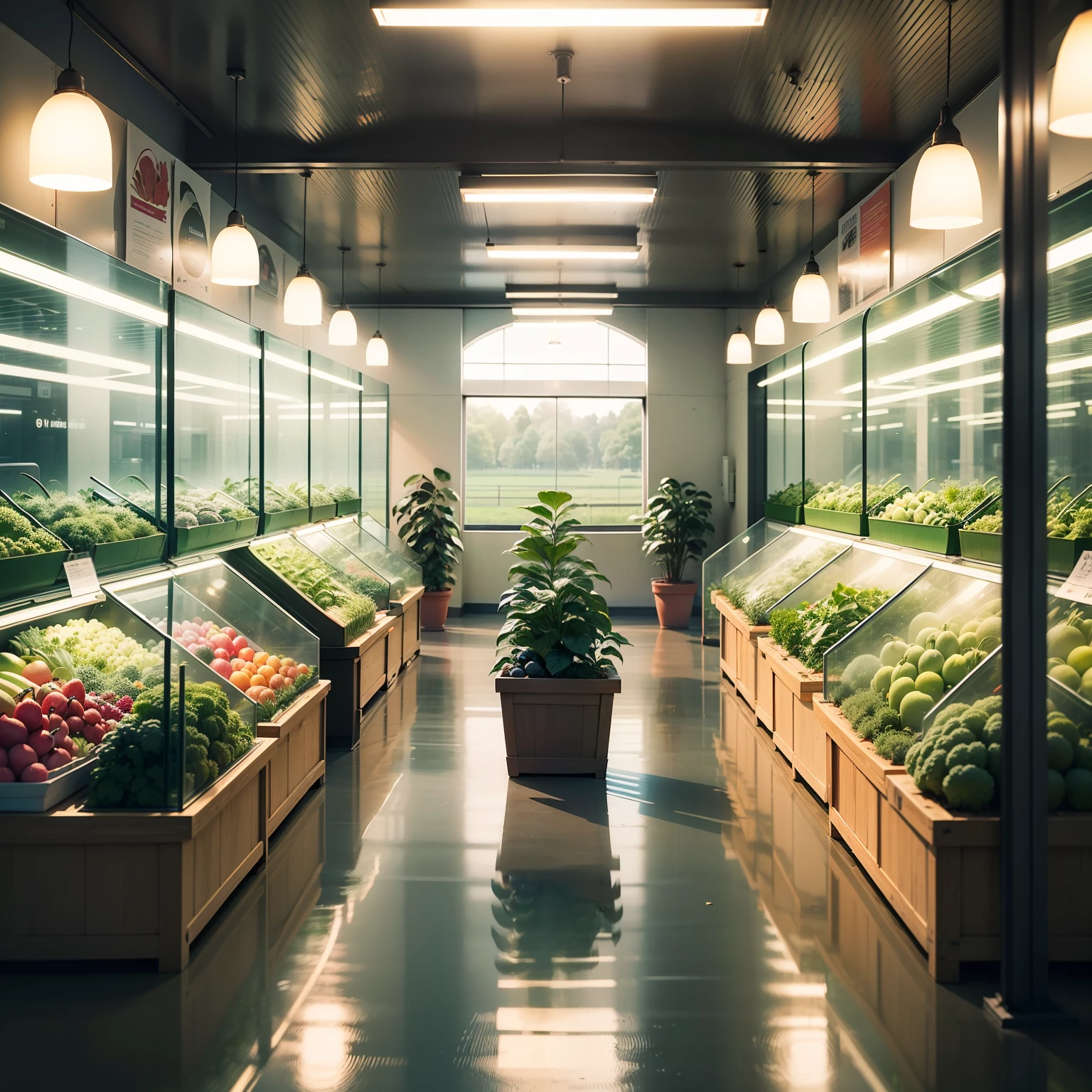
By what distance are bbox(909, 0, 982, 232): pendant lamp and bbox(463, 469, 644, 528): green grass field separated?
10.2m

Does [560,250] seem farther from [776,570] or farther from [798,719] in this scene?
[798,719]

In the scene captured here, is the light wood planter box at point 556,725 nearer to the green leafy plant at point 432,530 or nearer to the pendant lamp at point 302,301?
the pendant lamp at point 302,301

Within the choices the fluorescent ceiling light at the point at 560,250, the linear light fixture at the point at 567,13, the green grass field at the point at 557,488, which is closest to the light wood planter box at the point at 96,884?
the linear light fixture at the point at 567,13

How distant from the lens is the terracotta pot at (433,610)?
1254cm

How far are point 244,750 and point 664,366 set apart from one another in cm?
1049

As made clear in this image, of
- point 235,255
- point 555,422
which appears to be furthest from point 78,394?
point 555,422

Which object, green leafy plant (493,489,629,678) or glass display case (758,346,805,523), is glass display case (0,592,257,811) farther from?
glass display case (758,346,805,523)

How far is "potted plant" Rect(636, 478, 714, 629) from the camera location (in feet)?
41.8

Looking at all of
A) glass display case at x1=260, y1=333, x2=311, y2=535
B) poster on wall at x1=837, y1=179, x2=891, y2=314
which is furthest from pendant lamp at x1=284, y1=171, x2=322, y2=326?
poster on wall at x1=837, y1=179, x2=891, y2=314

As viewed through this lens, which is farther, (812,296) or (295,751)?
(812,296)

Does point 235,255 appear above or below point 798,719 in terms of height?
above

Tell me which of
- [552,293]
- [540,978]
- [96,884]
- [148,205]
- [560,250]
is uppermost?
[552,293]

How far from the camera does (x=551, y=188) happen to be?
6348mm

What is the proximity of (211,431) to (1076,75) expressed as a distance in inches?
186
